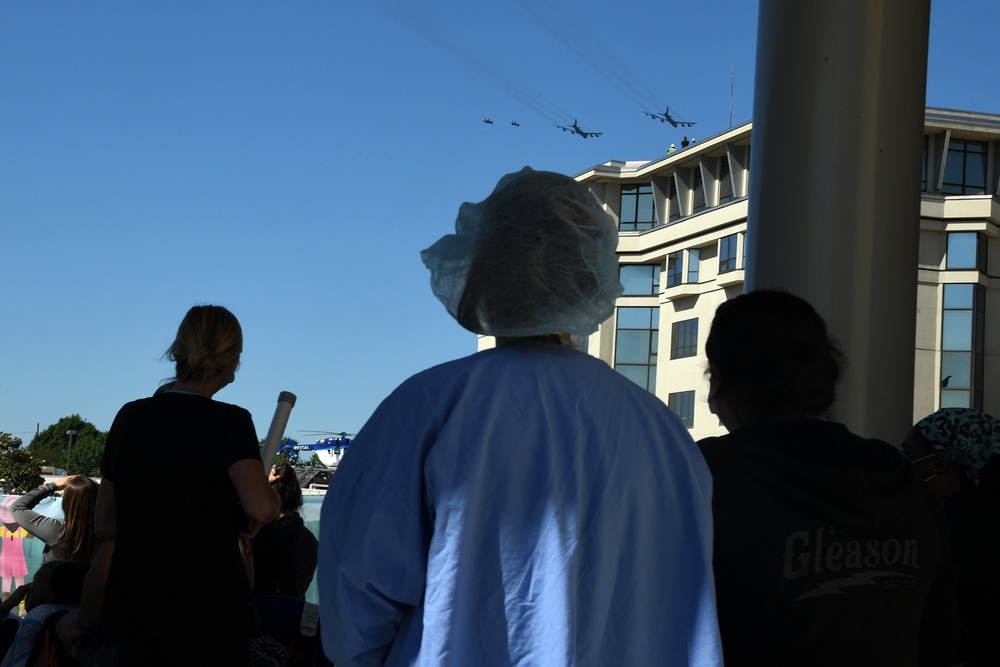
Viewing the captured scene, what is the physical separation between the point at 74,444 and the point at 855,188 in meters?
90.7

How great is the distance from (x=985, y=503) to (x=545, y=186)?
1574 mm

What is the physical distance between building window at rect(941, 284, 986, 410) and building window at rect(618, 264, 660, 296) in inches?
527

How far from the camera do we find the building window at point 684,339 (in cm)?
4694

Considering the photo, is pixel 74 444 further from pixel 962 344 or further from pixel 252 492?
pixel 252 492

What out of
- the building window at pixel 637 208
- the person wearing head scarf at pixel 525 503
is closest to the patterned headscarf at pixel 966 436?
the person wearing head scarf at pixel 525 503

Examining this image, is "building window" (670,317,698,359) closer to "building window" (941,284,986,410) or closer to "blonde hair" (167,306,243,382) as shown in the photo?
"building window" (941,284,986,410)

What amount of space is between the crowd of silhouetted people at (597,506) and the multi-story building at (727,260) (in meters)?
33.6

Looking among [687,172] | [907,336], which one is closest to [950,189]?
[687,172]

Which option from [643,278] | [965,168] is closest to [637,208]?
[643,278]

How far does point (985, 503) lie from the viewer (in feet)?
8.63

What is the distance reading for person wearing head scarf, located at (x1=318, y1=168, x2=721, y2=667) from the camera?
5.19 ft

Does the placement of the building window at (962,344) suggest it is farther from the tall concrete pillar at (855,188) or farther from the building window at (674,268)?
the tall concrete pillar at (855,188)

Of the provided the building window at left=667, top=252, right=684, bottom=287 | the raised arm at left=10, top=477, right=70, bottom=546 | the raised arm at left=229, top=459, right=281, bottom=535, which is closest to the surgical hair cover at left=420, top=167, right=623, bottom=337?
the raised arm at left=229, top=459, right=281, bottom=535

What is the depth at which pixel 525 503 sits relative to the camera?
1608mm
